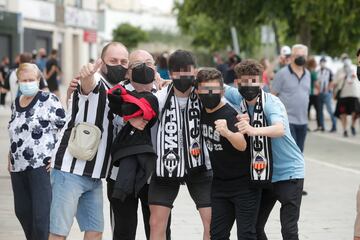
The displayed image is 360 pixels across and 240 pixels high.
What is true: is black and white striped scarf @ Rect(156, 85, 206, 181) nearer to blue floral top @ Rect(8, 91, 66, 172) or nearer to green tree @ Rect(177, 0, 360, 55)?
blue floral top @ Rect(8, 91, 66, 172)

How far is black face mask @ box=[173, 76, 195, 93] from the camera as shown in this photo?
22.3 feet

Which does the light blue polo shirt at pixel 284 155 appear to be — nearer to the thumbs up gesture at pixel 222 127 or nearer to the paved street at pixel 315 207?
the thumbs up gesture at pixel 222 127

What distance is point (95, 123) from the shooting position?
6754 mm

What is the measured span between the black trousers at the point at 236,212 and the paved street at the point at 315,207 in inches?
77.4

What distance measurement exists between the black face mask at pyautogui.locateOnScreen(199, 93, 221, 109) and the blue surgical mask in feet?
5.31

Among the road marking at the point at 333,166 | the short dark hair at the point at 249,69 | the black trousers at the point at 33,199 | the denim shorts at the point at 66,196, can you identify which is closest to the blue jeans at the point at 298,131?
the road marking at the point at 333,166

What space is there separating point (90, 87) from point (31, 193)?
1495 mm

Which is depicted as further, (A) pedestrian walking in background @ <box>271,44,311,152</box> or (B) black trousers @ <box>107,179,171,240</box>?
(A) pedestrian walking in background @ <box>271,44,311,152</box>

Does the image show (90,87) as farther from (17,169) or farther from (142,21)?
(142,21)

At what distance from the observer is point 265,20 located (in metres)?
26.9

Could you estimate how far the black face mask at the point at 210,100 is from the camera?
676 cm

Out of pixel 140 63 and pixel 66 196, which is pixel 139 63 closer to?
pixel 140 63

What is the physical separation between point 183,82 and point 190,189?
32.3 inches

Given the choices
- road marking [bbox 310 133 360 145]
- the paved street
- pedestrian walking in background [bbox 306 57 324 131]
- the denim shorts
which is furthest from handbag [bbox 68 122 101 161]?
pedestrian walking in background [bbox 306 57 324 131]
